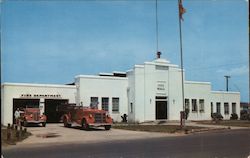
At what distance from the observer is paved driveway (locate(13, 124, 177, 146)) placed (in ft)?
44.0

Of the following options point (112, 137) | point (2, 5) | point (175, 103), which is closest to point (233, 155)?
point (175, 103)

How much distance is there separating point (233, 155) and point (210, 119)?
378 centimetres

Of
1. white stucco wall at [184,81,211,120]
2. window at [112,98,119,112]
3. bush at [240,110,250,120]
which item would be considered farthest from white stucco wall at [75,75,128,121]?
bush at [240,110,250,120]

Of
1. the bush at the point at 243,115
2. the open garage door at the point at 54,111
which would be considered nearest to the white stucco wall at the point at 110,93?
the open garage door at the point at 54,111

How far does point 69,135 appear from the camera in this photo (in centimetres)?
1678

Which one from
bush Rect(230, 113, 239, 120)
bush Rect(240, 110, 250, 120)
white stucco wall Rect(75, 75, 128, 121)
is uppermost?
white stucco wall Rect(75, 75, 128, 121)

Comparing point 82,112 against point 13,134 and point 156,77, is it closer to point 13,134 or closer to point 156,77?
point 13,134

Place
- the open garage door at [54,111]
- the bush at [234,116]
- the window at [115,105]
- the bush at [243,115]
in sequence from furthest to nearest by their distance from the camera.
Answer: the window at [115,105] < the bush at [234,116] < the open garage door at [54,111] < the bush at [243,115]

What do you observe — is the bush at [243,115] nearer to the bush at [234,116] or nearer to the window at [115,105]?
the bush at [234,116]

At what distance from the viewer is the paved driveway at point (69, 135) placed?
44.0ft

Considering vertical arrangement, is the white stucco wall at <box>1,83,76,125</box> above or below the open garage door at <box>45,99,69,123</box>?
above

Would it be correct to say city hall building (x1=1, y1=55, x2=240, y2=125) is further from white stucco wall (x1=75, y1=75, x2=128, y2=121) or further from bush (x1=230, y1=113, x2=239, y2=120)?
bush (x1=230, y1=113, x2=239, y2=120)

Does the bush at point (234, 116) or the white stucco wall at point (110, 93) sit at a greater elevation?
the white stucco wall at point (110, 93)

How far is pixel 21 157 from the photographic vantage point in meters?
10.7
